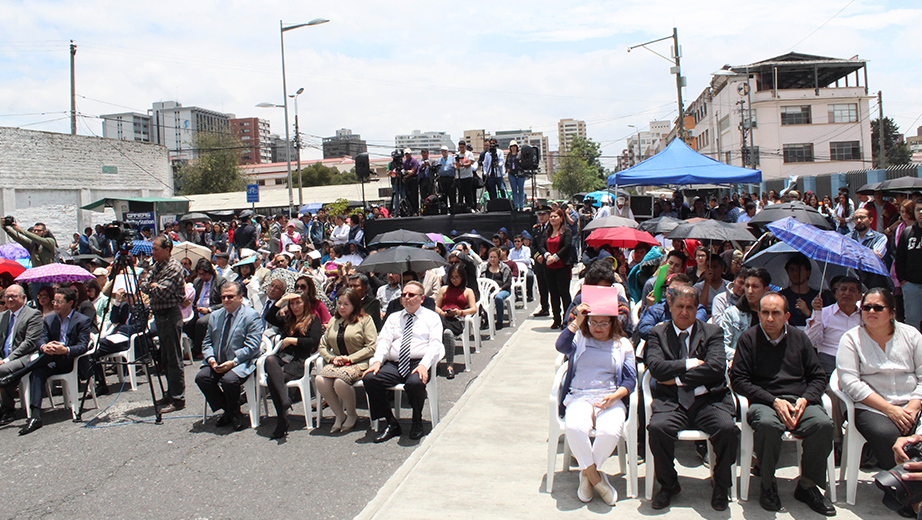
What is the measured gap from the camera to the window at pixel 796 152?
155 ft

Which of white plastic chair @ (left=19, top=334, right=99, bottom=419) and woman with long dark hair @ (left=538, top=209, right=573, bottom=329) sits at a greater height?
woman with long dark hair @ (left=538, top=209, right=573, bottom=329)

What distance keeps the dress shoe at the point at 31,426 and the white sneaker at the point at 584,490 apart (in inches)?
200

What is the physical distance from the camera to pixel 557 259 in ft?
31.2

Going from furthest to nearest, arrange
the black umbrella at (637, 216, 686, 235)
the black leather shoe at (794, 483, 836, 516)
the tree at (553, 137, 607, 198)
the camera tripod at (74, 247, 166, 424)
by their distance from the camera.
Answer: the tree at (553, 137, 607, 198) → the black umbrella at (637, 216, 686, 235) → the camera tripod at (74, 247, 166, 424) → the black leather shoe at (794, 483, 836, 516)

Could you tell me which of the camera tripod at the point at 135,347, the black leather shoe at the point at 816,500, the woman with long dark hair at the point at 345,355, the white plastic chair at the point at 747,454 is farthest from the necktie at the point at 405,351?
the black leather shoe at the point at 816,500

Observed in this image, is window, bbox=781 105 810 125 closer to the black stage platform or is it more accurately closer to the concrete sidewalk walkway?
the black stage platform

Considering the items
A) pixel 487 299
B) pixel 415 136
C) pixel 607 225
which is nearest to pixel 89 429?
pixel 487 299

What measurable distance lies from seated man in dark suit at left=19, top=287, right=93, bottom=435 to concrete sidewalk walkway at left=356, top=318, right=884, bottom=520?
3.84m

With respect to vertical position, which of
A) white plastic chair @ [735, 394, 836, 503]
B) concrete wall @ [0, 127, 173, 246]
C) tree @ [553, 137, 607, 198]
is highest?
tree @ [553, 137, 607, 198]

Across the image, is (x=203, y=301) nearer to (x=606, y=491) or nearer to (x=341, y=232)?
(x=606, y=491)

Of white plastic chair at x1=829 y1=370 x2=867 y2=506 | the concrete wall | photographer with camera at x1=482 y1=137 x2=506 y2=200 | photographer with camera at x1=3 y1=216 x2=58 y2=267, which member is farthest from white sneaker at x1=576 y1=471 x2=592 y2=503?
the concrete wall

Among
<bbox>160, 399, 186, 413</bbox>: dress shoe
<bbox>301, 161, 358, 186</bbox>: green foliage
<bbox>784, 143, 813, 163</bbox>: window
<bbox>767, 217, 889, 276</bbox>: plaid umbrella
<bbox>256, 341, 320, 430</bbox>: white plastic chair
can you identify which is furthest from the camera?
<bbox>301, 161, 358, 186</bbox>: green foliage

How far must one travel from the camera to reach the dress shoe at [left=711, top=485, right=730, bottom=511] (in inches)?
154

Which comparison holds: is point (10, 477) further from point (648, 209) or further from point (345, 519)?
point (648, 209)
